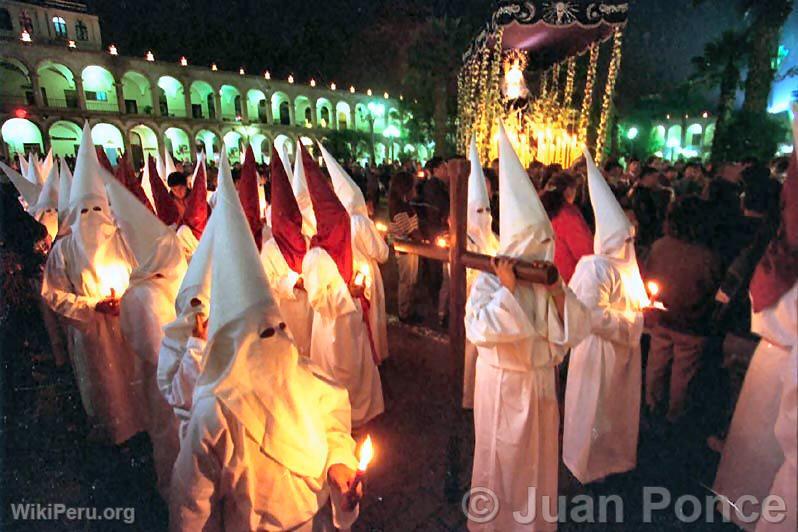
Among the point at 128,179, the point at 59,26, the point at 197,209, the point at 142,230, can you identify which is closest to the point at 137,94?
the point at 59,26

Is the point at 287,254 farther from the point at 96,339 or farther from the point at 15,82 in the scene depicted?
the point at 15,82

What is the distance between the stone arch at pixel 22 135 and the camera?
28.4 meters

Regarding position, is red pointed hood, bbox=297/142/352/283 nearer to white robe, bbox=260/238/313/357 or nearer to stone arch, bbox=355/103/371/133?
white robe, bbox=260/238/313/357

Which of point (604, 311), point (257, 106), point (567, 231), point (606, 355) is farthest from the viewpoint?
point (257, 106)

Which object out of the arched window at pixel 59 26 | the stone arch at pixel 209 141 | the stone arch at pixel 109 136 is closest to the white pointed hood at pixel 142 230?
the stone arch at pixel 109 136

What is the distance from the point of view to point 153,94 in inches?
1396

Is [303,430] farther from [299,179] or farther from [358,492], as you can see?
[299,179]

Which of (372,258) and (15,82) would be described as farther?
(15,82)

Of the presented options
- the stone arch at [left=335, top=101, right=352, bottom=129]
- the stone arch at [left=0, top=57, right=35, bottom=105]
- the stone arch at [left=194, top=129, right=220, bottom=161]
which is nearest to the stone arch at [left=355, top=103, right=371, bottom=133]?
the stone arch at [left=335, top=101, right=352, bottom=129]

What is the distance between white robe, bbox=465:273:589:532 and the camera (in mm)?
2596

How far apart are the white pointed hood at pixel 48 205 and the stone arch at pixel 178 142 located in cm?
3301

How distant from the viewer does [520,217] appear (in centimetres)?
261

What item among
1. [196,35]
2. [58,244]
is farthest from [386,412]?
[196,35]

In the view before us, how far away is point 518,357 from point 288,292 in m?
2.84
